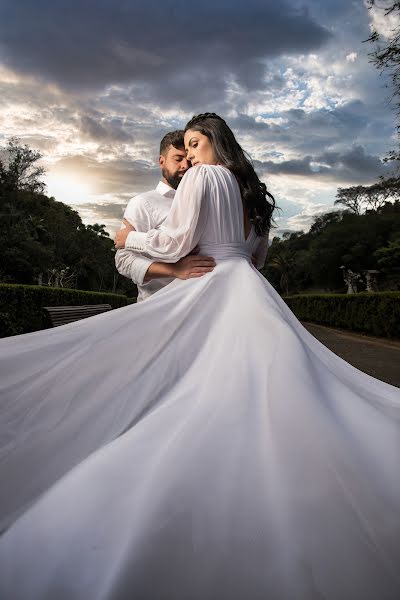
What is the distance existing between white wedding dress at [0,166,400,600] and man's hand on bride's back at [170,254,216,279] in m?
0.06

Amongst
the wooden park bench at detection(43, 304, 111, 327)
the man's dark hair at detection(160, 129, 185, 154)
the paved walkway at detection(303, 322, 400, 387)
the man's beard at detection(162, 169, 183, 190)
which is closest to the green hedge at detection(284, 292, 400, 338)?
the paved walkway at detection(303, 322, 400, 387)

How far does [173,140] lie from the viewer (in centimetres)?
355

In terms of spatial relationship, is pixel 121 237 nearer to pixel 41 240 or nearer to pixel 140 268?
pixel 140 268

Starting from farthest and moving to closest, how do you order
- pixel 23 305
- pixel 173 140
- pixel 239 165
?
pixel 23 305 < pixel 173 140 < pixel 239 165

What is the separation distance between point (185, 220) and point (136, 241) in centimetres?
48

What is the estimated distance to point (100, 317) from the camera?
2230 millimetres

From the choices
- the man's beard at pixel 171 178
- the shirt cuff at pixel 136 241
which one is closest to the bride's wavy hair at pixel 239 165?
the shirt cuff at pixel 136 241

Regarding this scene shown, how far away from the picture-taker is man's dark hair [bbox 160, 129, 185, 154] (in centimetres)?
353

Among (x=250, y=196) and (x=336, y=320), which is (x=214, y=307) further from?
(x=336, y=320)

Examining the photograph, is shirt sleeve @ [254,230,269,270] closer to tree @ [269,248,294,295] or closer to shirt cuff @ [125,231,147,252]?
shirt cuff @ [125,231,147,252]

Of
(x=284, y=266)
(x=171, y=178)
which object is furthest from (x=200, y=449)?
(x=284, y=266)

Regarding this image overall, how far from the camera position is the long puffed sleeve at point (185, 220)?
7.75ft

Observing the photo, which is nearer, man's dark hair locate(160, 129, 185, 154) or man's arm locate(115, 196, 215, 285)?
man's arm locate(115, 196, 215, 285)

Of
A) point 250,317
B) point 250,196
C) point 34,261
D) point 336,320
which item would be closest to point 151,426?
point 250,317
